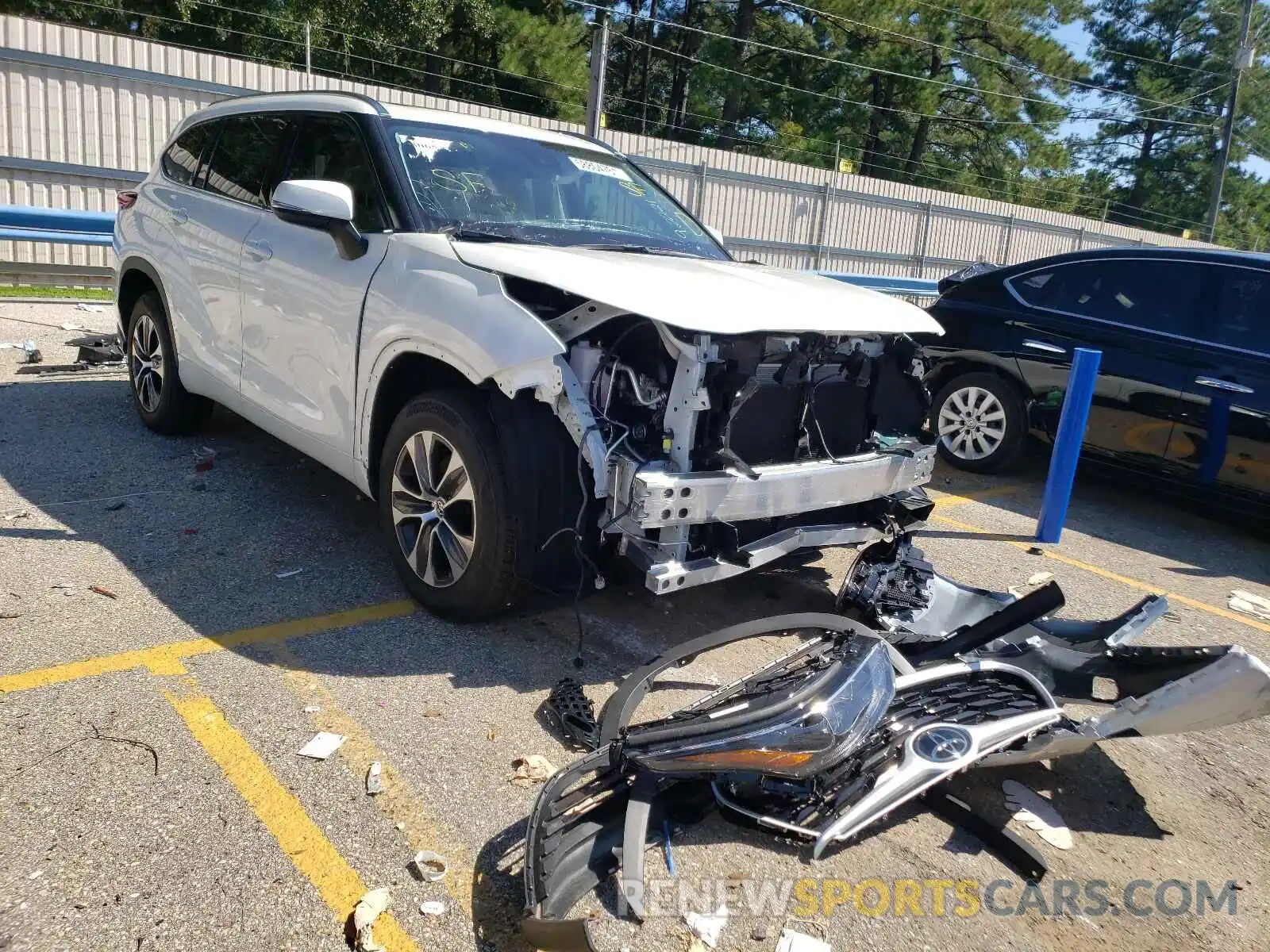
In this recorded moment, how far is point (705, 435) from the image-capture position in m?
3.49

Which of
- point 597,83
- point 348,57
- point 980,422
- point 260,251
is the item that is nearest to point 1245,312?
point 980,422

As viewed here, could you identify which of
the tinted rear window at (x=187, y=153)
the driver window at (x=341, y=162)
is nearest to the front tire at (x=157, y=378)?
the tinted rear window at (x=187, y=153)

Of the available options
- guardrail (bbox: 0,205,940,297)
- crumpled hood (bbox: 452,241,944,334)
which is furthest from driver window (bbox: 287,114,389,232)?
guardrail (bbox: 0,205,940,297)

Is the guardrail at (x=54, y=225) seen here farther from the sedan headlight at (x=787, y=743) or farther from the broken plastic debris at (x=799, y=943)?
Result: the broken plastic debris at (x=799, y=943)

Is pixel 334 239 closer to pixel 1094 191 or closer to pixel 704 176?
pixel 704 176

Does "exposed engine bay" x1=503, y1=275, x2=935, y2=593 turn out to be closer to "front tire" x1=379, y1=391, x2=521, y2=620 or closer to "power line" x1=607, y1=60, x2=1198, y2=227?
"front tire" x1=379, y1=391, x2=521, y2=620

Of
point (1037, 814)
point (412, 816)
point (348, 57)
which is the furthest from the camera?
point (348, 57)

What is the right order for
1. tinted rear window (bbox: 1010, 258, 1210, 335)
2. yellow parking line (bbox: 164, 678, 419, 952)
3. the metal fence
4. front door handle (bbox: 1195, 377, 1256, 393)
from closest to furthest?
1. yellow parking line (bbox: 164, 678, 419, 952)
2. front door handle (bbox: 1195, 377, 1256, 393)
3. tinted rear window (bbox: 1010, 258, 1210, 335)
4. the metal fence

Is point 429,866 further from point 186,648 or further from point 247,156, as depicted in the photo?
point 247,156

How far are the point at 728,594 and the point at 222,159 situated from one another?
3.62 meters

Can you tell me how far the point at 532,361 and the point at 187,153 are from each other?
3.61m

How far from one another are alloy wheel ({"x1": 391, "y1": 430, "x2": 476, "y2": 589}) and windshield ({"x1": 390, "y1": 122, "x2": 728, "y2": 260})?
0.88m

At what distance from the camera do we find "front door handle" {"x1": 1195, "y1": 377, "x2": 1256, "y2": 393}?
6031 mm

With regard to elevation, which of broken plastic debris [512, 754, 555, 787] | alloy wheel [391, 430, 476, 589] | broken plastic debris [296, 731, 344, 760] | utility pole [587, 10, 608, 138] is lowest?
broken plastic debris [296, 731, 344, 760]
